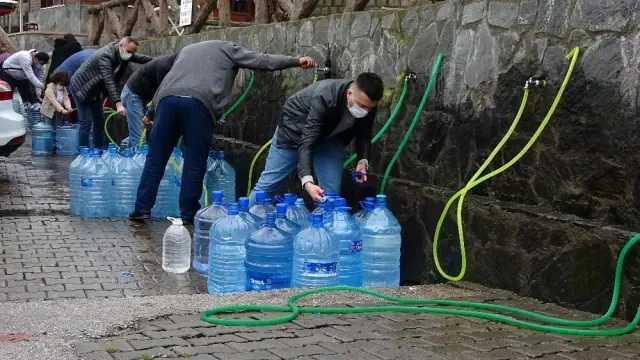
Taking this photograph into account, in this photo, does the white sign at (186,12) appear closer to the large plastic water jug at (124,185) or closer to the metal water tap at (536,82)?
the large plastic water jug at (124,185)

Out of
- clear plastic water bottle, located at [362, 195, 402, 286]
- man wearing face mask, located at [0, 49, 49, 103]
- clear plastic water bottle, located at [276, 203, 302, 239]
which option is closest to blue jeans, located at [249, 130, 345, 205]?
clear plastic water bottle, located at [362, 195, 402, 286]

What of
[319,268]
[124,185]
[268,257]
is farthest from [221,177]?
[319,268]

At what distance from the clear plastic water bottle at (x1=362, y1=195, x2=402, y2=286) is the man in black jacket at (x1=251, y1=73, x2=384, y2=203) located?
45 centimetres

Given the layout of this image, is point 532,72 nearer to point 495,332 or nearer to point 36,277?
point 495,332

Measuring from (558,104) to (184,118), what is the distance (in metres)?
3.88

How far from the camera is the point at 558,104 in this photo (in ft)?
18.4

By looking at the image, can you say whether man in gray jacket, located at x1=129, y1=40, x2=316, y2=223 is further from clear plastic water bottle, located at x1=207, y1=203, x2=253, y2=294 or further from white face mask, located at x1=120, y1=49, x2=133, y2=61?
white face mask, located at x1=120, y1=49, x2=133, y2=61

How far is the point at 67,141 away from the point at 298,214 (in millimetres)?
9355

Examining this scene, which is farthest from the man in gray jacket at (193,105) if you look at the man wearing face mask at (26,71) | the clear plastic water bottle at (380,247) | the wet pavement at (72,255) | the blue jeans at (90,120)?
Result: the man wearing face mask at (26,71)

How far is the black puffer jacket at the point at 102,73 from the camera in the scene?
11.0m

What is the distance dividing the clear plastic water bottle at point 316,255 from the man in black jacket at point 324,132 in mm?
365

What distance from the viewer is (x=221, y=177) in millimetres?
9570

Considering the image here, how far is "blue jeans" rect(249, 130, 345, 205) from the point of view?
22.8 ft

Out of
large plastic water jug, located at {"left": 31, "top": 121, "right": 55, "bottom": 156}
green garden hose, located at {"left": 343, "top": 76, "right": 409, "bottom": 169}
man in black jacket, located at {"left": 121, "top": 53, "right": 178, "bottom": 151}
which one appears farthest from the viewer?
large plastic water jug, located at {"left": 31, "top": 121, "right": 55, "bottom": 156}
